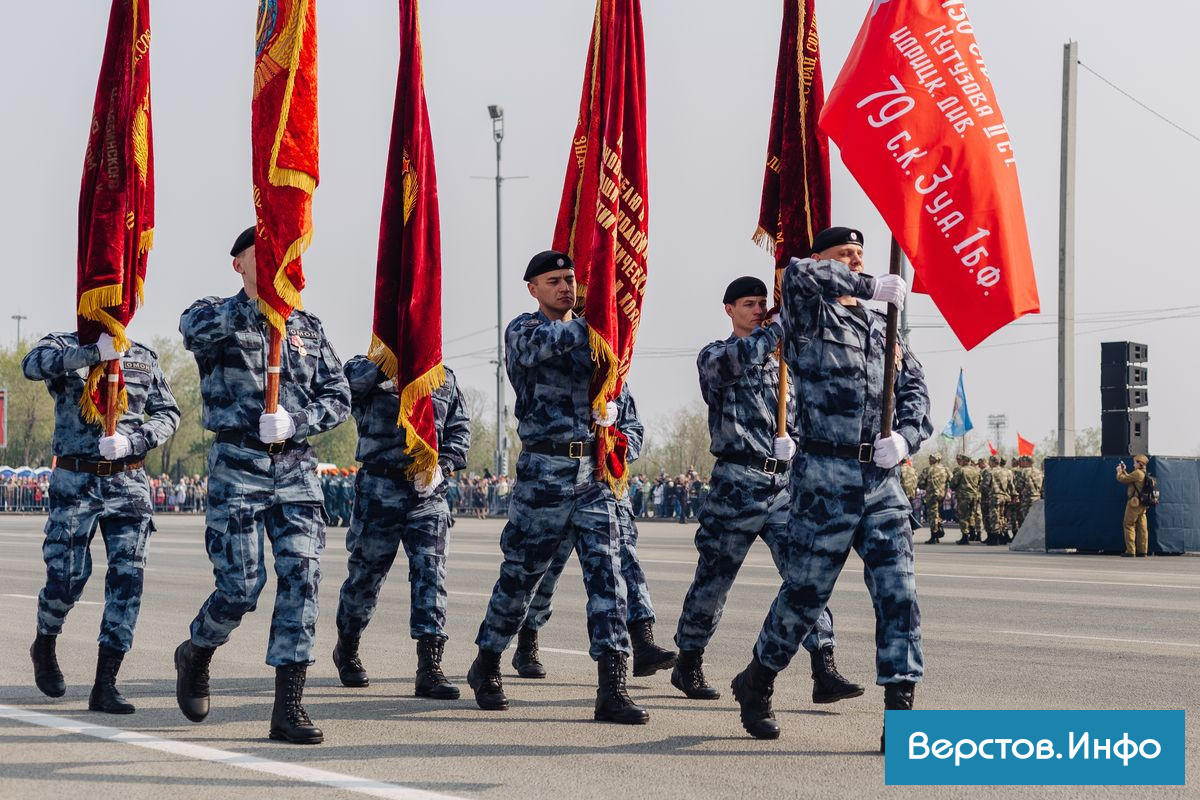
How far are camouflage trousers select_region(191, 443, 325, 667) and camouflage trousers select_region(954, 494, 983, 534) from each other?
926 inches

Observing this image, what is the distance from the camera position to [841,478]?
656cm

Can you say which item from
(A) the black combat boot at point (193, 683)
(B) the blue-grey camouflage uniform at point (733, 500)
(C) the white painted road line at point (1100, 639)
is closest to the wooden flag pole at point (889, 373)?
(B) the blue-grey camouflage uniform at point (733, 500)

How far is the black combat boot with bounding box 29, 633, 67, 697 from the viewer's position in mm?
8047

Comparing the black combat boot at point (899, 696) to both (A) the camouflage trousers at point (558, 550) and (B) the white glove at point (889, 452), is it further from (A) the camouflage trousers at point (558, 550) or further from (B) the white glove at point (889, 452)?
(A) the camouflage trousers at point (558, 550)

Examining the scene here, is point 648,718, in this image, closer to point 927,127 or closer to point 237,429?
point 237,429

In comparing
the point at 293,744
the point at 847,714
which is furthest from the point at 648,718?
the point at 293,744

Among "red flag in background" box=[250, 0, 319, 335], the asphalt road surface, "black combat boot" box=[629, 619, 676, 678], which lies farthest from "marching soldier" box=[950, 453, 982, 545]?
"red flag in background" box=[250, 0, 319, 335]

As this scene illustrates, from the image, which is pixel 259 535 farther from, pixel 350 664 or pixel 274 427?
A: pixel 350 664

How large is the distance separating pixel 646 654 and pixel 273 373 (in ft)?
9.22

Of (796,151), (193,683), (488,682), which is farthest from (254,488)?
(796,151)

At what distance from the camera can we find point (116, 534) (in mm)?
7996

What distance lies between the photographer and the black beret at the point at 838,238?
6855 millimetres

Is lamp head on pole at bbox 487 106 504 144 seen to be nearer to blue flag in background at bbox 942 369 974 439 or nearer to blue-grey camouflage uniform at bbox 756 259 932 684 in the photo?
blue flag in background at bbox 942 369 974 439

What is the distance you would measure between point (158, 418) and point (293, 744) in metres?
2.41
